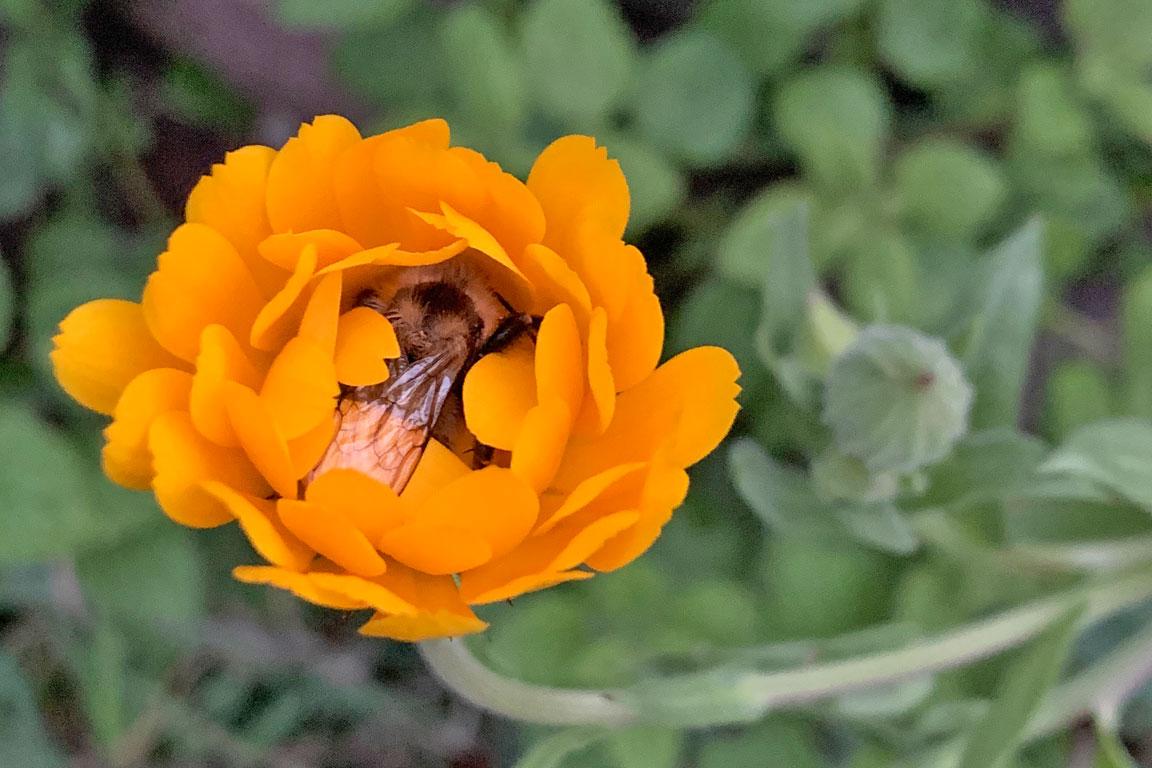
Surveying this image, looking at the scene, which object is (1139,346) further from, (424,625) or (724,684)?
(424,625)

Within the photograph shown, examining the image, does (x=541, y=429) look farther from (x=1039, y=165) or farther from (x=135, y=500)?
(x=1039, y=165)

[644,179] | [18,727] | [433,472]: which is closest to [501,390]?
[433,472]

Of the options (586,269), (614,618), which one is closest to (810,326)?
Answer: (614,618)

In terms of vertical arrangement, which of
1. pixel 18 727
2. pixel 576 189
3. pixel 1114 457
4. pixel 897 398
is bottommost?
pixel 18 727

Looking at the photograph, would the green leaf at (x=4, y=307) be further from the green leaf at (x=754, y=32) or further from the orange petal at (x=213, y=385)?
the green leaf at (x=754, y=32)

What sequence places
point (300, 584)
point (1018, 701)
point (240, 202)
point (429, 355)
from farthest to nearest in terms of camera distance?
1. point (1018, 701)
2. point (429, 355)
3. point (240, 202)
4. point (300, 584)

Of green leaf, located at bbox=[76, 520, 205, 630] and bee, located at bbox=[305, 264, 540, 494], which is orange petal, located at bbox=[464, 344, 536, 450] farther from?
green leaf, located at bbox=[76, 520, 205, 630]
